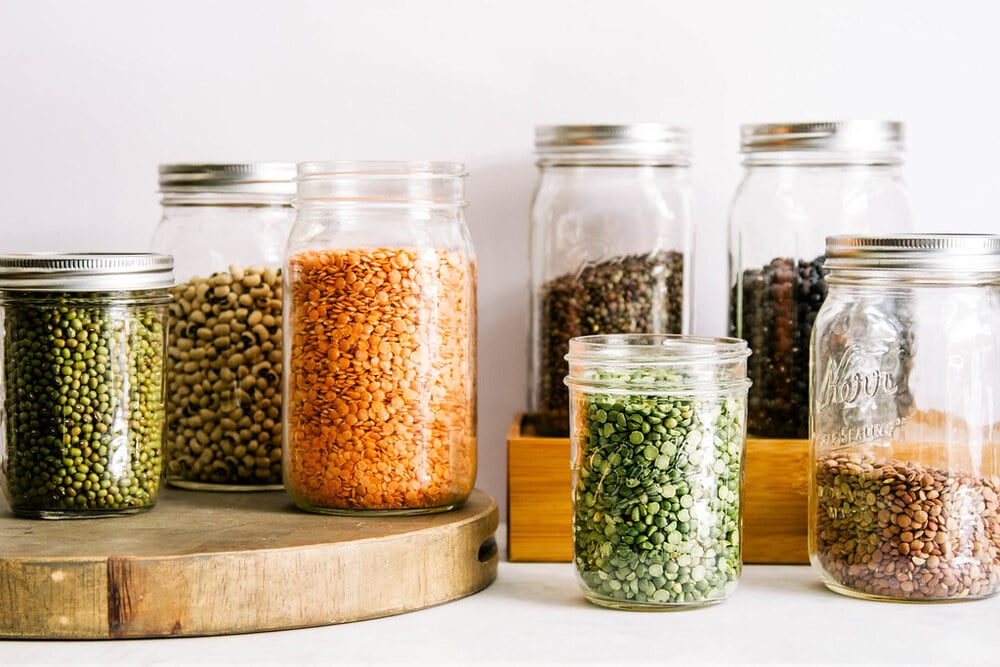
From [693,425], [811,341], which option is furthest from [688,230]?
[693,425]

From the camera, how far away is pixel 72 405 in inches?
44.1

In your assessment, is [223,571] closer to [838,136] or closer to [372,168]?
[372,168]

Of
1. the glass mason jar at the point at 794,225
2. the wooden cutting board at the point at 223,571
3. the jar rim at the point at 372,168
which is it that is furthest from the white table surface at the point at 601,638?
the jar rim at the point at 372,168

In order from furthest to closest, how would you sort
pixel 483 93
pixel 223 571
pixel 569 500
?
1. pixel 483 93
2. pixel 569 500
3. pixel 223 571

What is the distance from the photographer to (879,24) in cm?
144

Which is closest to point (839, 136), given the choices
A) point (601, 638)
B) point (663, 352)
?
point (663, 352)

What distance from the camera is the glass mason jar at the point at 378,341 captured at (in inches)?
44.0

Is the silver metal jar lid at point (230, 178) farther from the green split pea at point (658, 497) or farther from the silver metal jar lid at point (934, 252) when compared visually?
the silver metal jar lid at point (934, 252)

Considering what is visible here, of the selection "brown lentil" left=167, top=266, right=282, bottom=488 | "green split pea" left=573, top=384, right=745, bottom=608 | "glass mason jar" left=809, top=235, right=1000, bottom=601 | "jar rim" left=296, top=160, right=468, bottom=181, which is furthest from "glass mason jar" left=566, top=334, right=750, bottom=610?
"brown lentil" left=167, top=266, right=282, bottom=488

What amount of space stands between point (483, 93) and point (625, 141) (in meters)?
0.25

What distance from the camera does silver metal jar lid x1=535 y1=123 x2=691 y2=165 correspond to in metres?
1.28

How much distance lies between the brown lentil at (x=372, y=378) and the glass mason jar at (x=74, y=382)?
0.15m

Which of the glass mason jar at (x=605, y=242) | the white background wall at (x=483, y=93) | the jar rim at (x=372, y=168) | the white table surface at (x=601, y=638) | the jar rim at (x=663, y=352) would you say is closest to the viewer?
the white table surface at (x=601, y=638)

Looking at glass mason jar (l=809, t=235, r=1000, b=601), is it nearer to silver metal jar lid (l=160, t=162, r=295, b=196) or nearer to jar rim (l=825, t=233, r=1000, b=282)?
jar rim (l=825, t=233, r=1000, b=282)
